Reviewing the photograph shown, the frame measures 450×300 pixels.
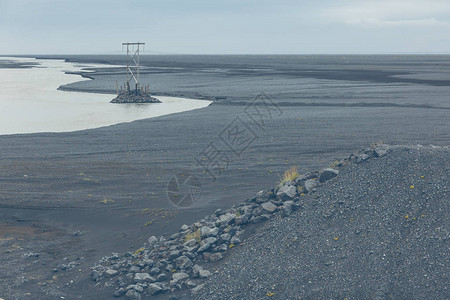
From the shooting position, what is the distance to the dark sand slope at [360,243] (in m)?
9.77

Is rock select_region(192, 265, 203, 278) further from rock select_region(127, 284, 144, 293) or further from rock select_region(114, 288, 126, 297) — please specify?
rock select_region(114, 288, 126, 297)


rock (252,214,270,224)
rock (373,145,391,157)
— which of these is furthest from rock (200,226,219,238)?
rock (373,145,391,157)

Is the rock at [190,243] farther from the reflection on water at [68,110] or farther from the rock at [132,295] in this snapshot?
the reflection on water at [68,110]

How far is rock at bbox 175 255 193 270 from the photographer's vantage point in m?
11.5

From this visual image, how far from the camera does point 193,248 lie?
39.7ft

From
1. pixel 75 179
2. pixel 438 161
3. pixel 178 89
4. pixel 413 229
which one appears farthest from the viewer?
pixel 178 89

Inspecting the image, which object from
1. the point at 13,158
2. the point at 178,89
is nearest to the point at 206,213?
the point at 13,158

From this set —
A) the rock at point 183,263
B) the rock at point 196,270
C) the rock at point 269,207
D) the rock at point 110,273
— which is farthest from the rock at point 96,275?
the rock at point 269,207

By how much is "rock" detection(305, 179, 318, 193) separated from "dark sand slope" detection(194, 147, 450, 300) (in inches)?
11.2

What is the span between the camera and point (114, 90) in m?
63.9

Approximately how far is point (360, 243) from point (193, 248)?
3.86 m

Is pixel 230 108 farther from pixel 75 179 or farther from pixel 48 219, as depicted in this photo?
pixel 48 219

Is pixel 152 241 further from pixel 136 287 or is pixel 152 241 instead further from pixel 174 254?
pixel 136 287

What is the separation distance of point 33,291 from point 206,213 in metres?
5.76
